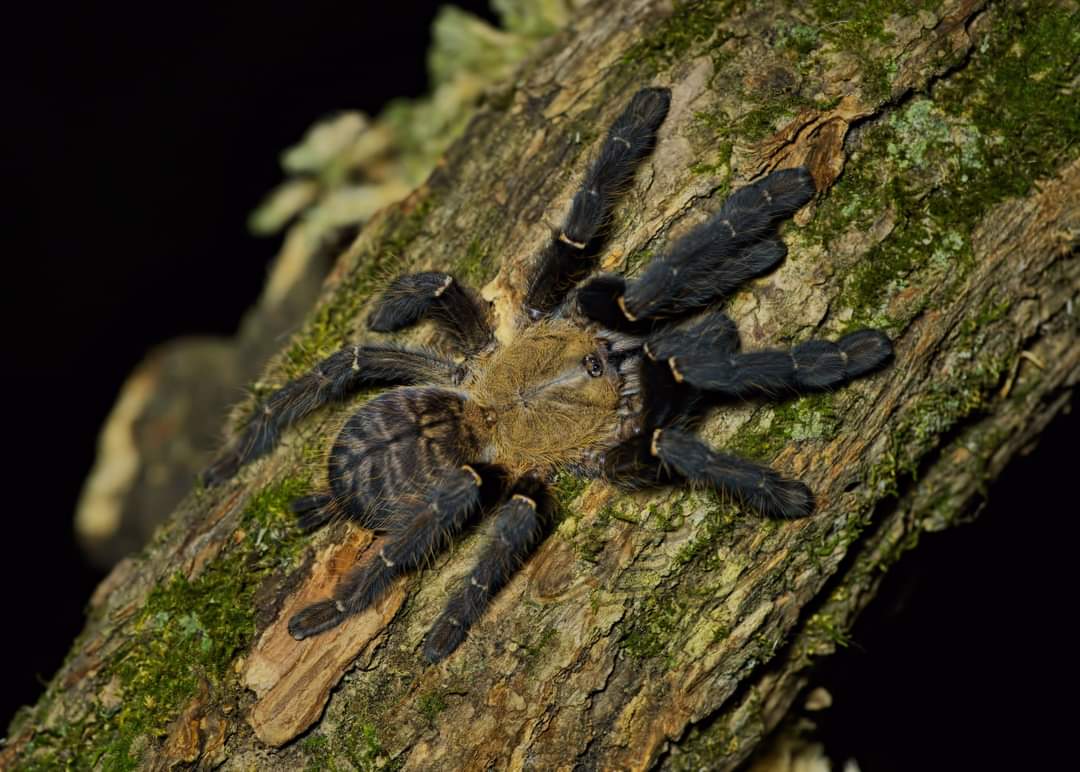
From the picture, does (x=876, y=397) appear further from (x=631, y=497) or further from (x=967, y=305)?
(x=631, y=497)

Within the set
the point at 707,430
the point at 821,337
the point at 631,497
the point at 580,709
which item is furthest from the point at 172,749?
the point at 821,337

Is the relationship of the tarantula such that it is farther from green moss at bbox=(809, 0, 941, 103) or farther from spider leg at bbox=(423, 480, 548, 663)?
green moss at bbox=(809, 0, 941, 103)

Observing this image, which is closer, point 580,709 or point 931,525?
point 580,709

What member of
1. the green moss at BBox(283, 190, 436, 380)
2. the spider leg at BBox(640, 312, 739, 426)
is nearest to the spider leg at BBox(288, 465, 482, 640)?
the spider leg at BBox(640, 312, 739, 426)

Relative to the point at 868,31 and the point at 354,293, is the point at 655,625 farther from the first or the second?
the point at 868,31

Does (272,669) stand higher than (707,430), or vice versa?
(272,669)

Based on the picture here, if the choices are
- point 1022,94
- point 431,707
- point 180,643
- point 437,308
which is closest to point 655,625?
point 431,707
